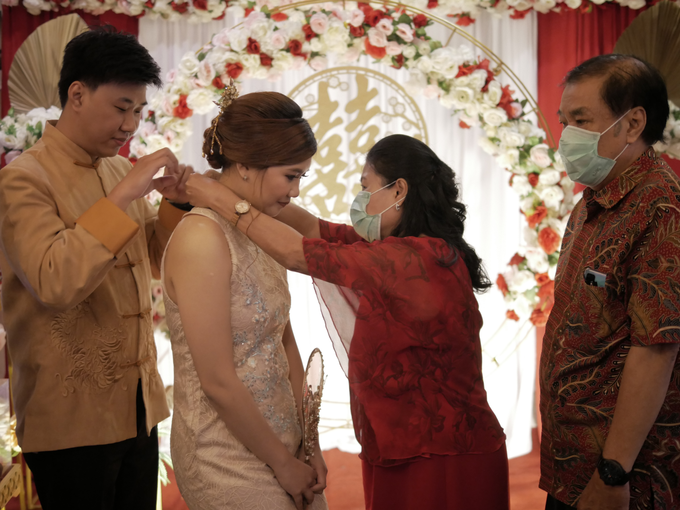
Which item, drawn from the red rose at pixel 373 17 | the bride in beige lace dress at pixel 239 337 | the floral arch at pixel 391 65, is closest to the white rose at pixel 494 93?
the floral arch at pixel 391 65

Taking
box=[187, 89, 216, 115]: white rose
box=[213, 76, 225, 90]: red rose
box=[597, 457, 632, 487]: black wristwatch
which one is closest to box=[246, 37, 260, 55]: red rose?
box=[213, 76, 225, 90]: red rose

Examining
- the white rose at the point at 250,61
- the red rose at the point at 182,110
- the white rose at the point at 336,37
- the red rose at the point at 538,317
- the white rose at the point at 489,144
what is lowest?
the red rose at the point at 538,317

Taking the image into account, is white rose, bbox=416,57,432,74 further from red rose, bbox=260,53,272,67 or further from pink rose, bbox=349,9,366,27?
red rose, bbox=260,53,272,67

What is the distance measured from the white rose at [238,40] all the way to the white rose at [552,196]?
1987 millimetres

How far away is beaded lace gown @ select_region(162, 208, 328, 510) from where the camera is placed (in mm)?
1603

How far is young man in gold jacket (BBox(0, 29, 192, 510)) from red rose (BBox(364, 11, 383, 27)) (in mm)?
1770

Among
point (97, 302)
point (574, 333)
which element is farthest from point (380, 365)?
point (97, 302)

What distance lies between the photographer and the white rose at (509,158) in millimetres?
3592

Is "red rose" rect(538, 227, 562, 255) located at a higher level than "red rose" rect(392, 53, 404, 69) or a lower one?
lower

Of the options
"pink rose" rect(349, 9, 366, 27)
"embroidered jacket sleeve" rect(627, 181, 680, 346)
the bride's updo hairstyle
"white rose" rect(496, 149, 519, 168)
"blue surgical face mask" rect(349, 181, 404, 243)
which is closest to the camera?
"embroidered jacket sleeve" rect(627, 181, 680, 346)

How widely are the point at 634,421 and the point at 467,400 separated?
0.47 meters

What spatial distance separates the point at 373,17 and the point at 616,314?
2394mm

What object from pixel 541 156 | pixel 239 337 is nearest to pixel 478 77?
pixel 541 156

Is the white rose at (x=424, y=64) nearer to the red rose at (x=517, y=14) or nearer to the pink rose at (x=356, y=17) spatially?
the pink rose at (x=356, y=17)
